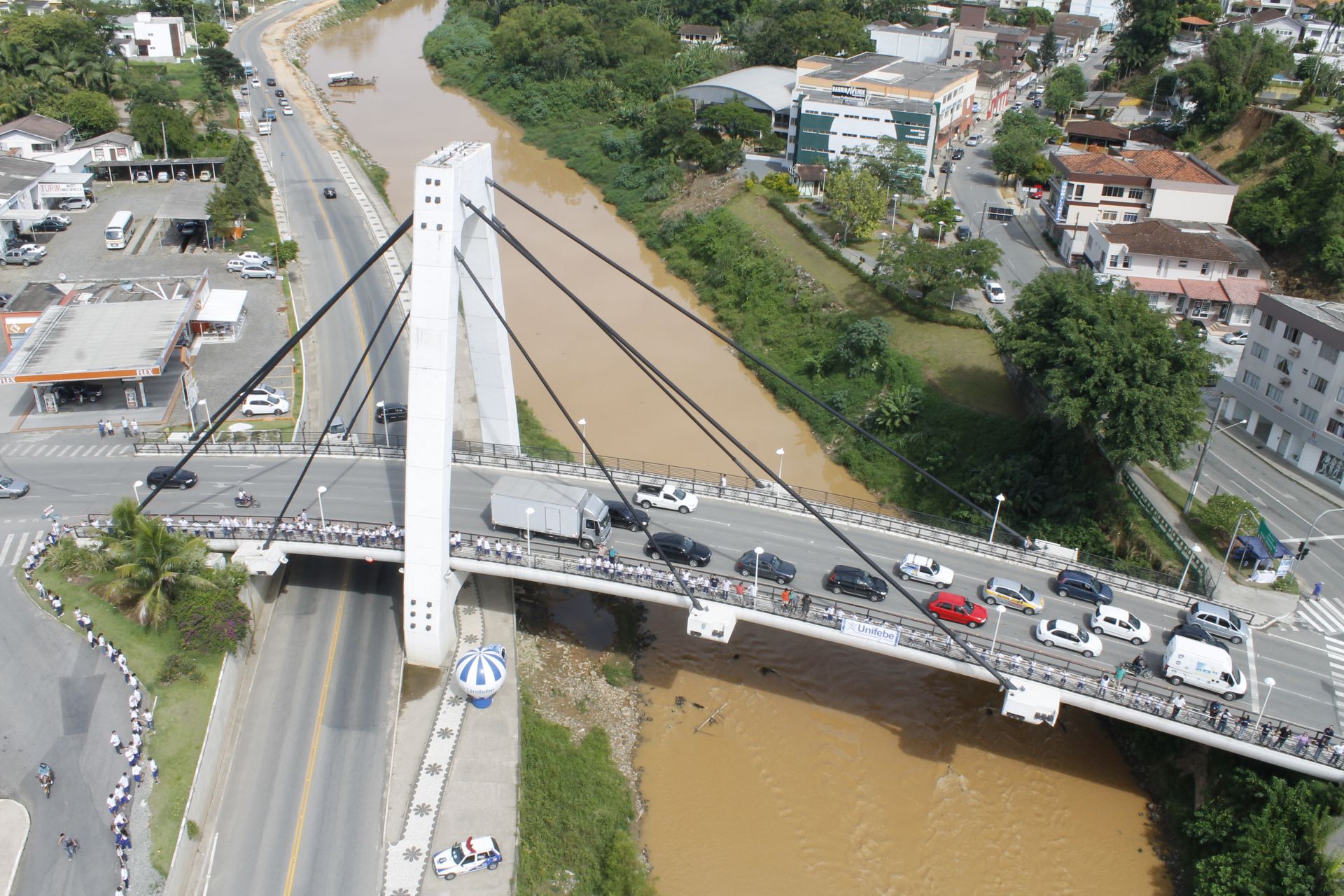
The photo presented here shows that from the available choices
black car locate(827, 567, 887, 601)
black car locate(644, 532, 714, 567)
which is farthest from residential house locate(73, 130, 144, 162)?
black car locate(827, 567, 887, 601)

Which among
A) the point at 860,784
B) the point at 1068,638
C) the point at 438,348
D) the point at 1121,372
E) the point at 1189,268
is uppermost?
the point at 438,348

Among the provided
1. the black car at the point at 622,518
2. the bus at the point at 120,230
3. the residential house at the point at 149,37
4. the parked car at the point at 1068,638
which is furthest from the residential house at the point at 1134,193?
the residential house at the point at 149,37

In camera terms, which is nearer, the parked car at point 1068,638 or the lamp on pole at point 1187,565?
the parked car at point 1068,638

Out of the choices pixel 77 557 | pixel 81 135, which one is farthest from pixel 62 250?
pixel 77 557

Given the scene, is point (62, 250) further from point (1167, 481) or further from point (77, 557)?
point (1167, 481)

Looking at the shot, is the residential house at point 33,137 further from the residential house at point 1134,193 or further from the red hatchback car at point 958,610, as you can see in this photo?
the red hatchback car at point 958,610

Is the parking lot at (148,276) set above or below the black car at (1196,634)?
below

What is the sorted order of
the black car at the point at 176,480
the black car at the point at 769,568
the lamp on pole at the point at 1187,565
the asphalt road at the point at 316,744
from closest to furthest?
the asphalt road at the point at 316,744
the black car at the point at 769,568
the lamp on pole at the point at 1187,565
the black car at the point at 176,480

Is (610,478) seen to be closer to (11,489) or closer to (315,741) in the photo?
(315,741)

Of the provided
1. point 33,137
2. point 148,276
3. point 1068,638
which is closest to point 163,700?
point 1068,638
